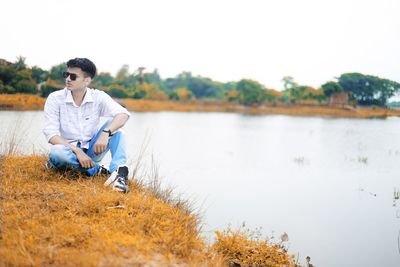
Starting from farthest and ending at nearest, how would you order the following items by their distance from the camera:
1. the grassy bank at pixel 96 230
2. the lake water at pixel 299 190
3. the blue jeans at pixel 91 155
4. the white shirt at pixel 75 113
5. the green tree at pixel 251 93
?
1. the green tree at pixel 251 93
2. the lake water at pixel 299 190
3. the white shirt at pixel 75 113
4. the blue jeans at pixel 91 155
5. the grassy bank at pixel 96 230

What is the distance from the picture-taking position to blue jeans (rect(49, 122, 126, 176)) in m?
3.40

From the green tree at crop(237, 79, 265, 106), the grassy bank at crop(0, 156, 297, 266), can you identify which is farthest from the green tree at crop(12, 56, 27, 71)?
the green tree at crop(237, 79, 265, 106)

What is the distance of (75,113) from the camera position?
3596mm

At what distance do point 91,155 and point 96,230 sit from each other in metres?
1.38

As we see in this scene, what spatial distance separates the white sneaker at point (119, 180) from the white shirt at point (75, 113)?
0.48 m

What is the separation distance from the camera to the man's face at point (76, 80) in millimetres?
3467

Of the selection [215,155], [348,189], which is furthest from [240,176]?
[215,155]

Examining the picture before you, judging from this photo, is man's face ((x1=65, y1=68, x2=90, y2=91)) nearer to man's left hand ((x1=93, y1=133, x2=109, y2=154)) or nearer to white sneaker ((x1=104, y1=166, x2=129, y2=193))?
man's left hand ((x1=93, y1=133, x2=109, y2=154))

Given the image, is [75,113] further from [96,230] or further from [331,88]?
[331,88]

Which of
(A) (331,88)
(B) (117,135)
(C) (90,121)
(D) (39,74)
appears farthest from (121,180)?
(A) (331,88)

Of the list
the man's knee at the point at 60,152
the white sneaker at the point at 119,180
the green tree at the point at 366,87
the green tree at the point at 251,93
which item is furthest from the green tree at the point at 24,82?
the green tree at the point at 251,93

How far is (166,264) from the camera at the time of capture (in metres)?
2.17

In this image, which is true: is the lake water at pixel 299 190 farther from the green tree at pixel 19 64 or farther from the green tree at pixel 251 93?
the green tree at pixel 251 93

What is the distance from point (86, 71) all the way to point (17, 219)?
1.49 m
